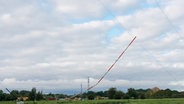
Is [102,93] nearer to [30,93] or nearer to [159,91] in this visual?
[159,91]

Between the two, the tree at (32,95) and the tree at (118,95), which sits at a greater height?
the tree at (118,95)

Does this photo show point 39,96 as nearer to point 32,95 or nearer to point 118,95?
point 32,95

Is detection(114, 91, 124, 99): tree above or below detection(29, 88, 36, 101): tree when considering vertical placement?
above

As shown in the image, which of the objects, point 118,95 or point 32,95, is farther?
point 118,95

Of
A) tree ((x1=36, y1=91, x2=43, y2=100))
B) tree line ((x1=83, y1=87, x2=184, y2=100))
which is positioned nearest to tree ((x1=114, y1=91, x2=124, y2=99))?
tree line ((x1=83, y1=87, x2=184, y2=100))

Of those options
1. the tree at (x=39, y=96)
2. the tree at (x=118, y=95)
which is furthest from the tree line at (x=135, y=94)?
the tree at (x=39, y=96)

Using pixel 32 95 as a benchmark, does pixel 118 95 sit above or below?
above

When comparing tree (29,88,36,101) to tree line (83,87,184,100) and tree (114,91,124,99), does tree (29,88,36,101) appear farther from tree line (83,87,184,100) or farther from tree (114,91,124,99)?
tree (114,91,124,99)

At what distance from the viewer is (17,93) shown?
4235 inches

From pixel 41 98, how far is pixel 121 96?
28.8 metres

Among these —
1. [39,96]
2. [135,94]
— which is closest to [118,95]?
[135,94]

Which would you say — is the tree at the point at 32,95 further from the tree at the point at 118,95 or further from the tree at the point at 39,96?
the tree at the point at 118,95

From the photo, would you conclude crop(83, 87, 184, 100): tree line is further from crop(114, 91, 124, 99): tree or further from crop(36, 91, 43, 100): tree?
crop(36, 91, 43, 100): tree

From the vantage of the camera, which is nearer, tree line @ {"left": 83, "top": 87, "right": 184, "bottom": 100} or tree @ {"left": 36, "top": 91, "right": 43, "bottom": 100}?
tree @ {"left": 36, "top": 91, "right": 43, "bottom": 100}
